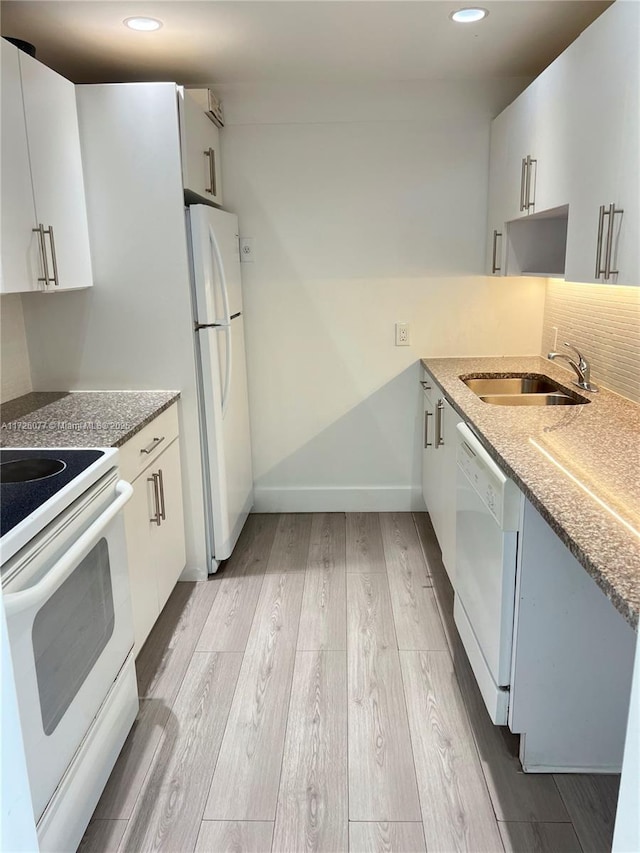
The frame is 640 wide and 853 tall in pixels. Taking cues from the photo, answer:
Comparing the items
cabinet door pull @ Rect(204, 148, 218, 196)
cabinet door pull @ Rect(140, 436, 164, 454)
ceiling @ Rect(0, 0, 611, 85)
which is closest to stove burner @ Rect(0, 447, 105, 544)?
cabinet door pull @ Rect(140, 436, 164, 454)

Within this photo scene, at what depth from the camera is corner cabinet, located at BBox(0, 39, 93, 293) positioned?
2.07 meters

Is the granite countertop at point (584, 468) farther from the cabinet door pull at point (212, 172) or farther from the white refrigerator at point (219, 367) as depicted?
the cabinet door pull at point (212, 172)

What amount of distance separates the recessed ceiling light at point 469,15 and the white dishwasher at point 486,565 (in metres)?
1.53

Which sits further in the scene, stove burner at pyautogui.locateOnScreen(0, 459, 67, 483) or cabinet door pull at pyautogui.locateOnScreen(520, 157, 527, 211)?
cabinet door pull at pyautogui.locateOnScreen(520, 157, 527, 211)

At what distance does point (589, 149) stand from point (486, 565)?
4.40 ft

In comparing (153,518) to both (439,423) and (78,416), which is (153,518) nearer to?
(78,416)

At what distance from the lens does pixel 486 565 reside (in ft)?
6.39

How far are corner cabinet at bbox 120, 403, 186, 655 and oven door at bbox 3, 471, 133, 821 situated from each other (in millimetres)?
253

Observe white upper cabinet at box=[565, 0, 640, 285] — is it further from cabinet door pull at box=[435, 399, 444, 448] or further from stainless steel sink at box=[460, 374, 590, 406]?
cabinet door pull at box=[435, 399, 444, 448]

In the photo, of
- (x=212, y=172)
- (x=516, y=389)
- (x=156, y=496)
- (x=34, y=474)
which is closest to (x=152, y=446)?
(x=156, y=496)

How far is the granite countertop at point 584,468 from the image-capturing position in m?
1.18

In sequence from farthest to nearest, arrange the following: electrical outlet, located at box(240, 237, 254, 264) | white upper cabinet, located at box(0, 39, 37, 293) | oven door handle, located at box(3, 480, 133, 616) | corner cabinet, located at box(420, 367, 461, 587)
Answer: electrical outlet, located at box(240, 237, 254, 264) → corner cabinet, located at box(420, 367, 461, 587) → white upper cabinet, located at box(0, 39, 37, 293) → oven door handle, located at box(3, 480, 133, 616)

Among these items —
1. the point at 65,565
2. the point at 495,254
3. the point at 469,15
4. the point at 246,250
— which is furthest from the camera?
the point at 246,250

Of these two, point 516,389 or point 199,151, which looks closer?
point 199,151
